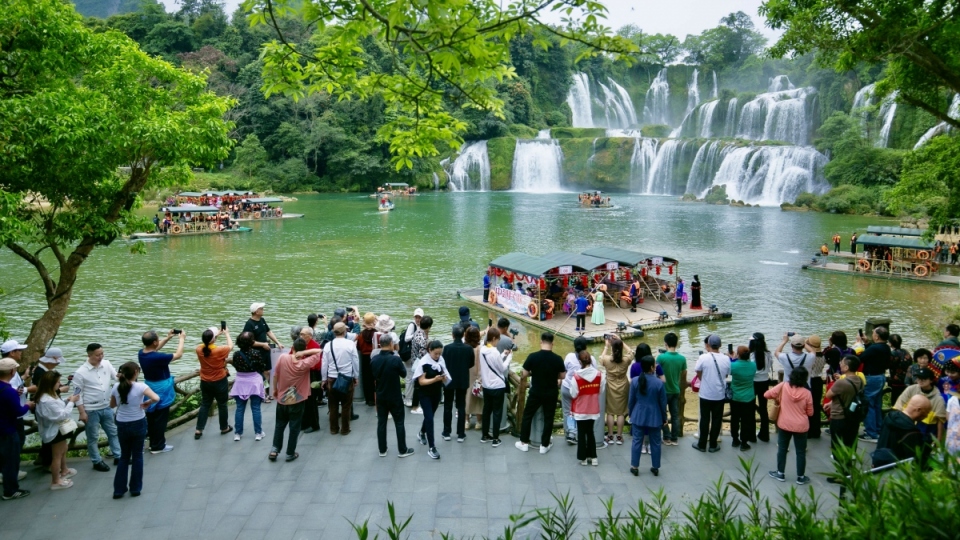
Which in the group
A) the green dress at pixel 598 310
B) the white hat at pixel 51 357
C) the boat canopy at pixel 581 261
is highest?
the white hat at pixel 51 357

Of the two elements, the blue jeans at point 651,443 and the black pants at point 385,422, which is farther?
the black pants at point 385,422

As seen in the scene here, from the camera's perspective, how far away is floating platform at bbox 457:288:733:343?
591 inches

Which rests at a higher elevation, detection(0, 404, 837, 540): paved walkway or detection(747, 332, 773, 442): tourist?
detection(747, 332, 773, 442): tourist

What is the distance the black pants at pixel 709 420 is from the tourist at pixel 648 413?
788mm

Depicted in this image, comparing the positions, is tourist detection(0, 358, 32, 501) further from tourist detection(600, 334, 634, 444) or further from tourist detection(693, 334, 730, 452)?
tourist detection(693, 334, 730, 452)

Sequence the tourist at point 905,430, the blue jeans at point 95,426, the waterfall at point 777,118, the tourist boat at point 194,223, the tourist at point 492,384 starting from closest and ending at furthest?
the tourist at point 905,430, the blue jeans at point 95,426, the tourist at point 492,384, the tourist boat at point 194,223, the waterfall at point 777,118

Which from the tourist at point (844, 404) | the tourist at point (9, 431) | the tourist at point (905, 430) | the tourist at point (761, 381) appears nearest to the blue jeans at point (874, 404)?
the tourist at point (844, 404)

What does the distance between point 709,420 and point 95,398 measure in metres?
6.51

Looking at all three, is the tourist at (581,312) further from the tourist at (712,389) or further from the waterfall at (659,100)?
the waterfall at (659,100)

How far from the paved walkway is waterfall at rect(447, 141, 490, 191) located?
64.4m

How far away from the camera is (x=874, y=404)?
7.29m

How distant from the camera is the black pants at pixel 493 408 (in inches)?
277

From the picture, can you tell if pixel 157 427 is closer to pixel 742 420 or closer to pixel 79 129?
pixel 79 129

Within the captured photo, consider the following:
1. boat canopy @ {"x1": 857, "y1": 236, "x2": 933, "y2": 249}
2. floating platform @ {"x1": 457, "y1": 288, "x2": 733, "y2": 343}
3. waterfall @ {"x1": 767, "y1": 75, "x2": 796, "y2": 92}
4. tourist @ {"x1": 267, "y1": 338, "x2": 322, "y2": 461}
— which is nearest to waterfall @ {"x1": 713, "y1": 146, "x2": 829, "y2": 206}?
waterfall @ {"x1": 767, "y1": 75, "x2": 796, "y2": 92}
